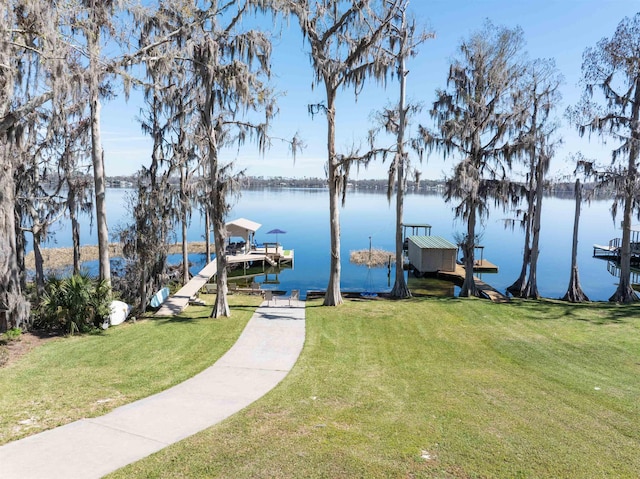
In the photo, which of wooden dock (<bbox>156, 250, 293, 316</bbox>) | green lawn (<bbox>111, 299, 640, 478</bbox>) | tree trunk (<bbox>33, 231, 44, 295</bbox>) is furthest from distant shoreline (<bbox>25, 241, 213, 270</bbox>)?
green lawn (<bbox>111, 299, 640, 478</bbox>)

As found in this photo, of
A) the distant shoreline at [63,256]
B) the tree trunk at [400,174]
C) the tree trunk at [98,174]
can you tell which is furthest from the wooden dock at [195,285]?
the tree trunk at [400,174]

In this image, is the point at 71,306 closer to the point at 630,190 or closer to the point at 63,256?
the point at 630,190

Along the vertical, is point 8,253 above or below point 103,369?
above

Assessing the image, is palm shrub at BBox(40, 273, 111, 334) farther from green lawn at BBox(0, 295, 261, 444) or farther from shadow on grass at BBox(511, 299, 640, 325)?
shadow on grass at BBox(511, 299, 640, 325)

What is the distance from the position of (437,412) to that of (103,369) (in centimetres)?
659

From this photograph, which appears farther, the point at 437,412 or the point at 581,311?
the point at 581,311

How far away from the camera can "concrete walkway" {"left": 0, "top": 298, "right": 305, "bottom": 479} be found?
468 centimetres

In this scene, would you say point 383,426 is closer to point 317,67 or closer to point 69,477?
point 69,477

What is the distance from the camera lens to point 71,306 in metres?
11.3

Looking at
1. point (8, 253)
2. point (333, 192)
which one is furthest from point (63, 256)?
point (333, 192)

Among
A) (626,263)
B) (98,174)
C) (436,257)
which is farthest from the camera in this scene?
(436,257)

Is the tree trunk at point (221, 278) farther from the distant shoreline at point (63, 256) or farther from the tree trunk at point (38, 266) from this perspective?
the distant shoreline at point (63, 256)

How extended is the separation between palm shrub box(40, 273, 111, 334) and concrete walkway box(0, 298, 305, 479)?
474cm

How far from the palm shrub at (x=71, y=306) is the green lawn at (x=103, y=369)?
2.05ft
